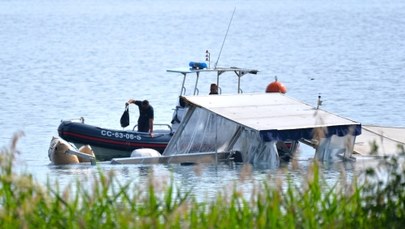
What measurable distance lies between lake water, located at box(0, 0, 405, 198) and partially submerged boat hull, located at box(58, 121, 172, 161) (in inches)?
39.9

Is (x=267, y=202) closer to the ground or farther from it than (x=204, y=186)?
farther from it

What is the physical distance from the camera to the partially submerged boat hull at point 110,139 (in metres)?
29.0

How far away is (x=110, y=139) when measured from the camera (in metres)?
29.5

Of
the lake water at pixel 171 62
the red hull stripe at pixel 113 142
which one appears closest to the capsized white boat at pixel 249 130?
the lake water at pixel 171 62

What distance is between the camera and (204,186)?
22.7 meters

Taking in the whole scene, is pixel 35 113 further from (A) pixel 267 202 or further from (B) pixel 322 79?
(A) pixel 267 202

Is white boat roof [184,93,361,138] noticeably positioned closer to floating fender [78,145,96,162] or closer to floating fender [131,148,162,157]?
floating fender [131,148,162,157]

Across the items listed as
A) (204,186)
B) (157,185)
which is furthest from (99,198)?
(204,186)

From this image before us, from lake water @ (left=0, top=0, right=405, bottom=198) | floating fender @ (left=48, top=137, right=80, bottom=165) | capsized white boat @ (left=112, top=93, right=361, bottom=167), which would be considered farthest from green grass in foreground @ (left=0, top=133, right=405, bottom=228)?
floating fender @ (left=48, top=137, right=80, bottom=165)

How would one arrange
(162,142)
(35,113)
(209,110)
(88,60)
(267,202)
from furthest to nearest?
(88,60) < (35,113) < (162,142) < (209,110) < (267,202)

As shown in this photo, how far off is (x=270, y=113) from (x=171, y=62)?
43685 millimetres

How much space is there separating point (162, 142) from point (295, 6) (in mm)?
126793

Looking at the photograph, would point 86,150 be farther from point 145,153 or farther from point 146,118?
point 146,118

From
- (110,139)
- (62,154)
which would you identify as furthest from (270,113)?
(110,139)
